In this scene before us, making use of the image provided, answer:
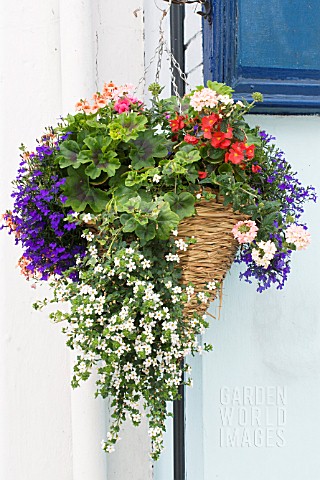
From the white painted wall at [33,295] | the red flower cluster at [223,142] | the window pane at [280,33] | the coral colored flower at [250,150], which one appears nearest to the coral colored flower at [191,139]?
the red flower cluster at [223,142]

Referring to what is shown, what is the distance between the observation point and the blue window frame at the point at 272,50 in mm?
1980

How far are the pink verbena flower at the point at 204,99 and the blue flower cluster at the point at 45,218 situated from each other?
320 mm

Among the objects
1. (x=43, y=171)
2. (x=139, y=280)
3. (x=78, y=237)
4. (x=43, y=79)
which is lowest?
(x=139, y=280)

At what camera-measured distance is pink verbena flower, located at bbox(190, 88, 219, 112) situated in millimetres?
1610

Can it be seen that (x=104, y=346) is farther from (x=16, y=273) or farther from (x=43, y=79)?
(x=43, y=79)

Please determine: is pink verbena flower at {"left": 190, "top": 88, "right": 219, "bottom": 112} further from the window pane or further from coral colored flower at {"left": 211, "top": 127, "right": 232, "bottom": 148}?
the window pane

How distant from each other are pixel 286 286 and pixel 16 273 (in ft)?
2.94

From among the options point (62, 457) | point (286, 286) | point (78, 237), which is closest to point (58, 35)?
point (78, 237)

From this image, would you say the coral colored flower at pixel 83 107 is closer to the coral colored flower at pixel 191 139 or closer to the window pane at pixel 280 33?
the coral colored flower at pixel 191 139

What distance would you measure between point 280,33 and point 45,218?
879 millimetres

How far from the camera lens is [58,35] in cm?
239

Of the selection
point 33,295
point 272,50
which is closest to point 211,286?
point 272,50

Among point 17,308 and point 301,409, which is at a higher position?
point 17,308

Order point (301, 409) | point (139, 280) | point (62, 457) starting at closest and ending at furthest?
point (139, 280) → point (301, 409) → point (62, 457)
